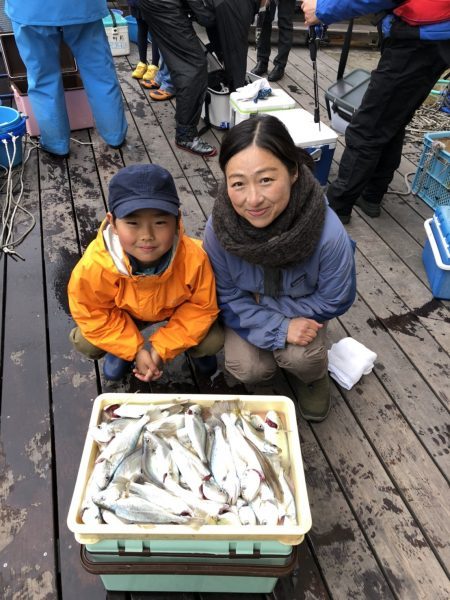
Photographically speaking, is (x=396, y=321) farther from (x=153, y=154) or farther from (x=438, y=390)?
(x=153, y=154)

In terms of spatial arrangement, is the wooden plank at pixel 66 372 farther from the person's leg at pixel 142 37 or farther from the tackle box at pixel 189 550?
the person's leg at pixel 142 37

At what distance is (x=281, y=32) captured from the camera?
5340 mm

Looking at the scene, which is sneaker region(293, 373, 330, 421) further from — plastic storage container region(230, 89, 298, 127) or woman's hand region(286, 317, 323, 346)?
plastic storage container region(230, 89, 298, 127)

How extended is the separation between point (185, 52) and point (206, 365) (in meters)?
2.83

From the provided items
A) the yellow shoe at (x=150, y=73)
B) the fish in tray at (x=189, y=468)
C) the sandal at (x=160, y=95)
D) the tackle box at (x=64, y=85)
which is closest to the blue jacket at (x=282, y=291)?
the fish in tray at (x=189, y=468)

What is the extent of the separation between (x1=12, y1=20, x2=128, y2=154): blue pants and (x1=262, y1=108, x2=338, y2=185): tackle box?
57.3 inches

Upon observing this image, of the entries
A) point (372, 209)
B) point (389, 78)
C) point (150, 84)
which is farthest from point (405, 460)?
point (150, 84)

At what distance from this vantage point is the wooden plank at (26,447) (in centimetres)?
168

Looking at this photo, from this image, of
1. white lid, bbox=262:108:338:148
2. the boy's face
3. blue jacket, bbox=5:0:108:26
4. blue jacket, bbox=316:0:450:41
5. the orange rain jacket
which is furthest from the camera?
white lid, bbox=262:108:338:148

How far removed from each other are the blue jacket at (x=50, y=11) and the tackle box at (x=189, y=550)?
10.1 ft

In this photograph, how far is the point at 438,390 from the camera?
2381mm

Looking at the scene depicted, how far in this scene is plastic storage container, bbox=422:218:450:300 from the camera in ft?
9.21

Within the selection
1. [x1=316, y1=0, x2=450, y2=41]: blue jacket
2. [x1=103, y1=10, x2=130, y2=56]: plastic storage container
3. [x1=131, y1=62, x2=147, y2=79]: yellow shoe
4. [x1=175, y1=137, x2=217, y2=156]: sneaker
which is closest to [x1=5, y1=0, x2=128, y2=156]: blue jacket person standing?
[x1=175, y1=137, x2=217, y2=156]: sneaker

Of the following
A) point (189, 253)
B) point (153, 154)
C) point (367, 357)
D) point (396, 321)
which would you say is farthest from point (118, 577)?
point (153, 154)
